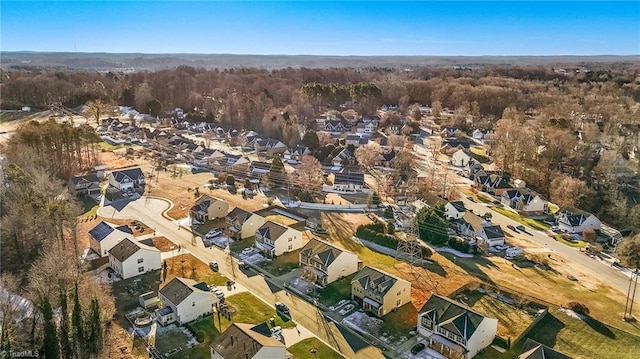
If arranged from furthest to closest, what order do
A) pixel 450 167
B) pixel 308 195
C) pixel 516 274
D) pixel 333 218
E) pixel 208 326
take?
1. pixel 450 167
2. pixel 308 195
3. pixel 333 218
4. pixel 516 274
5. pixel 208 326

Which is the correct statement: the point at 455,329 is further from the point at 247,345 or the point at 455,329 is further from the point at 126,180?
the point at 126,180

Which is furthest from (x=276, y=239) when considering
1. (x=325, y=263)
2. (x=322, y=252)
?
(x=325, y=263)

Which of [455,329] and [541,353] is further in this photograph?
[455,329]

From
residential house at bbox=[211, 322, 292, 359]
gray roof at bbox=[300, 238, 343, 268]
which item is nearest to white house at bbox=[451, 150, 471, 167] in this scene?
gray roof at bbox=[300, 238, 343, 268]

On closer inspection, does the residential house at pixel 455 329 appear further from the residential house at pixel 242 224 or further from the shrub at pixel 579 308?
the residential house at pixel 242 224

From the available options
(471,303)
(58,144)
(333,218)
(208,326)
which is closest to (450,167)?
(333,218)

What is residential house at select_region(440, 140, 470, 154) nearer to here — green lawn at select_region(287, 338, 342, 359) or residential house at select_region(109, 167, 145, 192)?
residential house at select_region(109, 167, 145, 192)

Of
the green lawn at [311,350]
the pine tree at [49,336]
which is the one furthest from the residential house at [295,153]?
the pine tree at [49,336]

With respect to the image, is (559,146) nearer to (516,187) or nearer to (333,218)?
(516,187)
